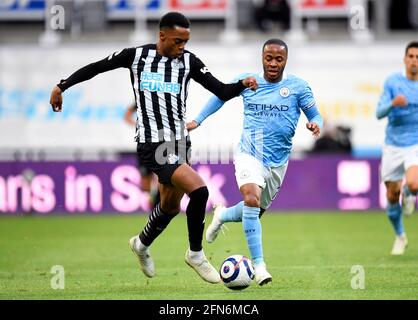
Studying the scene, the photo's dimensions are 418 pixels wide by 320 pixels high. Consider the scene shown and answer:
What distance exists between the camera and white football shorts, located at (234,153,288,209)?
9.87 metres

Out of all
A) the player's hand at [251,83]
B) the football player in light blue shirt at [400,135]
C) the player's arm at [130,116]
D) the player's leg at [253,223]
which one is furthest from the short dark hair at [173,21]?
the player's arm at [130,116]

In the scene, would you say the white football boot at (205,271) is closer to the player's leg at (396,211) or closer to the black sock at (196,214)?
the black sock at (196,214)

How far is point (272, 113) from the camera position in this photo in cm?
1011

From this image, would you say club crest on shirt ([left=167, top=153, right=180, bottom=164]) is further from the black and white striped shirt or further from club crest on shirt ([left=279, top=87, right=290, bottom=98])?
club crest on shirt ([left=279, top=87, right=290, bottom=98])

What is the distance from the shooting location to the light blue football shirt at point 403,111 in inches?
498

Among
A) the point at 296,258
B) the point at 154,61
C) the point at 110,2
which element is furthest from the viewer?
the point at 110,2

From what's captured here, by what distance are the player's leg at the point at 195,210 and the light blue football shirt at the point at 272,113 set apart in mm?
893

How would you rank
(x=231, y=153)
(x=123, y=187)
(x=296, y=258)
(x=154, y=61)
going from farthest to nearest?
(x=231, y=153) < (x=123, y=187) < (x=296, y=258) < (x=154, y=61)

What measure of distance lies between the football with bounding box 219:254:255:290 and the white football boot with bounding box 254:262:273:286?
2.4 inches

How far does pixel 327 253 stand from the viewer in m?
13.1

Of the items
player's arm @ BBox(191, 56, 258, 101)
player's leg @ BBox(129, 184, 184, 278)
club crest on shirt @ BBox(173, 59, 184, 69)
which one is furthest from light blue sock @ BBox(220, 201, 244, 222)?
club crest on shirt @ BBox(173, 59, 184, 69)
